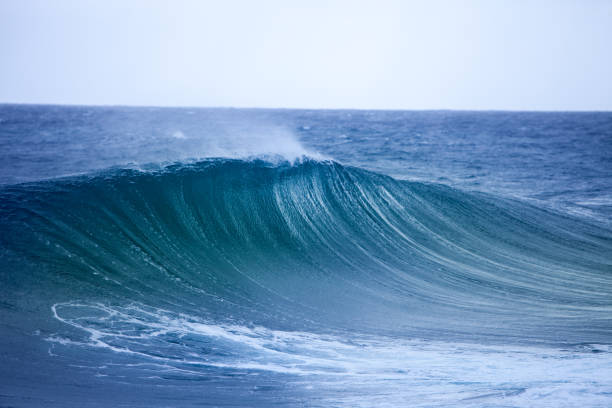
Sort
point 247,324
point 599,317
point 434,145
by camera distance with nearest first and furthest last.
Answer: point 247,324 → point 599,317 → point 434,145

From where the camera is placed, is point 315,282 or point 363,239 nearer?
point 315,282

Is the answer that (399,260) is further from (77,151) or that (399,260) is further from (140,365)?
(77,151)

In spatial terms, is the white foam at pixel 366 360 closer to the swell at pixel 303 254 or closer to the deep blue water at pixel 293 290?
the deep blue water at pixel 293 290

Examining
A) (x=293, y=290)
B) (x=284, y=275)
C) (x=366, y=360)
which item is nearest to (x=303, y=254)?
(x=284, y=275)

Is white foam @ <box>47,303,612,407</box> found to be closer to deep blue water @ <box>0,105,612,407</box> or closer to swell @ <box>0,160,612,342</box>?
deep blue water @ <box>0,105,612,407</box>

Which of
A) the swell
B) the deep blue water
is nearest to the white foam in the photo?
the deep blue water

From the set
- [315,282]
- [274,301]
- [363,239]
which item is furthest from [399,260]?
[274,301]
